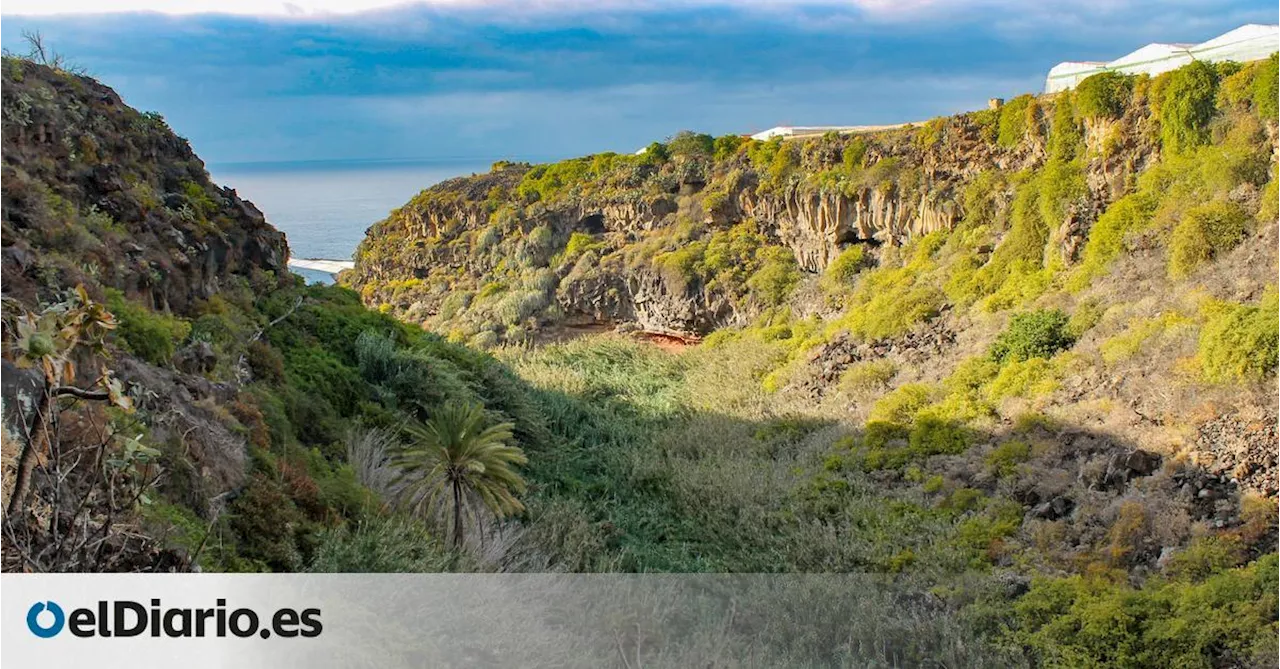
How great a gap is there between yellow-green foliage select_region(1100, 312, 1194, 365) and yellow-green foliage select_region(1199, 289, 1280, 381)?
3.42 feet

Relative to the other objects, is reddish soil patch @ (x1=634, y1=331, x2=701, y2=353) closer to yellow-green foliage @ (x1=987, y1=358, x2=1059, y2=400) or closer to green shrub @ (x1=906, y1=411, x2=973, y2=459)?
green shrub @ (x1=906, y1=411, x2=973, y2=459)

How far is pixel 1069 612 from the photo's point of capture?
1323cm

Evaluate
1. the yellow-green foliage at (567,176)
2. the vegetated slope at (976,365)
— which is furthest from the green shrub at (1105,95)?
the yellow-green foliage at (567,176)

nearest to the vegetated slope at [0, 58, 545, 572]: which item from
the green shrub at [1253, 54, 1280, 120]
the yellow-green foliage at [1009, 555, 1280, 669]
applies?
the yellow-green foliage at [1009, 555, 1280, 669]

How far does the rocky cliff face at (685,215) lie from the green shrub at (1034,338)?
136 inches

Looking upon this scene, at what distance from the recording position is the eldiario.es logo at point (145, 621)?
5687 millimetres

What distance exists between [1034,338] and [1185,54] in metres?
11.9

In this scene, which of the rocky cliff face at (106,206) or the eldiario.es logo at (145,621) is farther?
the rocky cliff face at (106,206)

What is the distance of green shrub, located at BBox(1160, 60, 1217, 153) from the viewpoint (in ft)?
82.0

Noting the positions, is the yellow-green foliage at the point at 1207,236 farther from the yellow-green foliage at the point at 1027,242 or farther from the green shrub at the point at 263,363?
the green shrub at the point at 263,363

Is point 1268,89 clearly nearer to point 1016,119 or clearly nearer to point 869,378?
point 1016,119

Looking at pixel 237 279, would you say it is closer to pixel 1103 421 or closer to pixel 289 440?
pixel 289 440

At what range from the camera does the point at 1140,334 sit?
67.6 feet

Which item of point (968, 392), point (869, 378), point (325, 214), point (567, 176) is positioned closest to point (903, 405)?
point (968, 392)
